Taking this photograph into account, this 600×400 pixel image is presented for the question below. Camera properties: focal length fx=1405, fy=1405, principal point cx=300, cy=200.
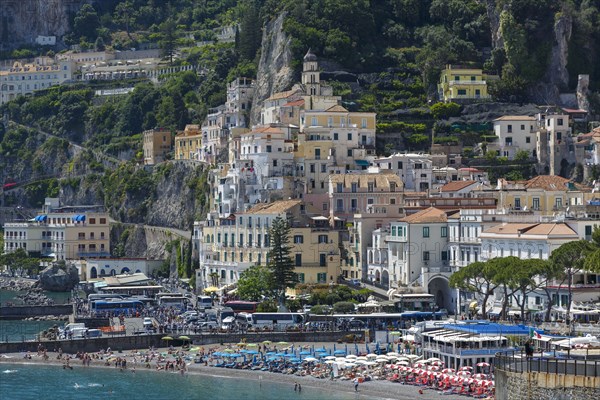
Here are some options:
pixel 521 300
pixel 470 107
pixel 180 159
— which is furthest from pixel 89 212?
pixel 521 300

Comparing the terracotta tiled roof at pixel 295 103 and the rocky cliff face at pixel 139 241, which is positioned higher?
the terracotta tiled roof at pixel 295 103

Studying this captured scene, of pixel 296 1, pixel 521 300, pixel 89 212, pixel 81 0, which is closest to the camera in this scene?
pixel 521 300

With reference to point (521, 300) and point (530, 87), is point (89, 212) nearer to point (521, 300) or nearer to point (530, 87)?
point (530, 87)

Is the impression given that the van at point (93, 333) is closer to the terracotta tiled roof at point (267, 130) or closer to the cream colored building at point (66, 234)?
the terracotta tiled roof at point (267, 130)

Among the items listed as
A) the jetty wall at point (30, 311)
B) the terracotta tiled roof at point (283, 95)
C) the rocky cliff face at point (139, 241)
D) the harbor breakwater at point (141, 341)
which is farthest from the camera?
the rocky cliff face at point (139, 241)

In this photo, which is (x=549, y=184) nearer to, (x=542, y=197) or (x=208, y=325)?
(x=542, y=197)

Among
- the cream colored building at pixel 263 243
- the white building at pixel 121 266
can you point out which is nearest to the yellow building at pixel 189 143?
the white building at pixel 121 266

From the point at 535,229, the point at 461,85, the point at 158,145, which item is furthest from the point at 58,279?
the point at 535,229
